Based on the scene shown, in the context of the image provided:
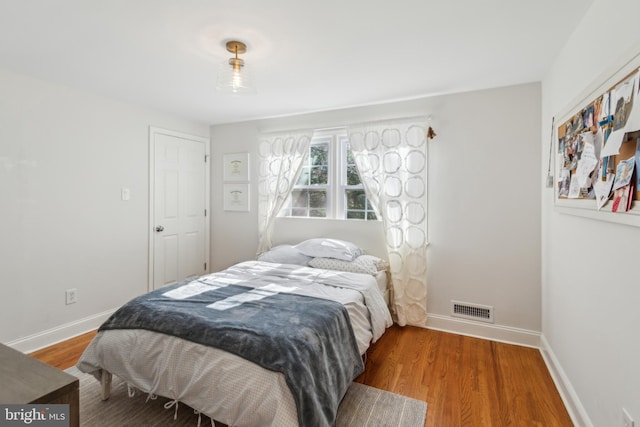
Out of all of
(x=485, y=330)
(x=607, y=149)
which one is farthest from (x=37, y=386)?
(x=485, y=330)

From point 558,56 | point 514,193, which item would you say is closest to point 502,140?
point 514,193

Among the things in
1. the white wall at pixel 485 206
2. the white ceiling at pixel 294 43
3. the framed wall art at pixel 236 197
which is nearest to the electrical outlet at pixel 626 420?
the white wall at pixel 485 206

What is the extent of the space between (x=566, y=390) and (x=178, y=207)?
415 centimetres

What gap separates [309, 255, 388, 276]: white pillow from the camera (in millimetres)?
2972

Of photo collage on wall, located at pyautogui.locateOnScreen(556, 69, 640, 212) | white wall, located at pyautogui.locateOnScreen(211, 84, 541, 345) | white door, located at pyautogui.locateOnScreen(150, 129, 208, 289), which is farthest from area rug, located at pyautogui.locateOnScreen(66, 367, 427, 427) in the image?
white door, located at pyautogui.locateOnScreen(150, 129, 208, 289)

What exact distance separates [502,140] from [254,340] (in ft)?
8.99

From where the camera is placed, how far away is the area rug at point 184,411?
1796 millimetres

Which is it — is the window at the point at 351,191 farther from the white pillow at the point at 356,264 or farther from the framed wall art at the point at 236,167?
the framed wall art at the point at 236,167

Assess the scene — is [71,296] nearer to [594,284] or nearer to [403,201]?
[403,201]

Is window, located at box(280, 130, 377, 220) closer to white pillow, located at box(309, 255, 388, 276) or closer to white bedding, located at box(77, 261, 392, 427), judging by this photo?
white pillow, located at box(309, 255, 388, 276)

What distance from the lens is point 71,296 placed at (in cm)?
296

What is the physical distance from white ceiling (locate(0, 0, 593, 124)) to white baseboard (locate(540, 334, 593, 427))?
7.39ft

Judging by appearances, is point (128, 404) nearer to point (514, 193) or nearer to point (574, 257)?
point (574, 257)

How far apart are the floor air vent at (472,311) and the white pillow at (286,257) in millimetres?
1545
